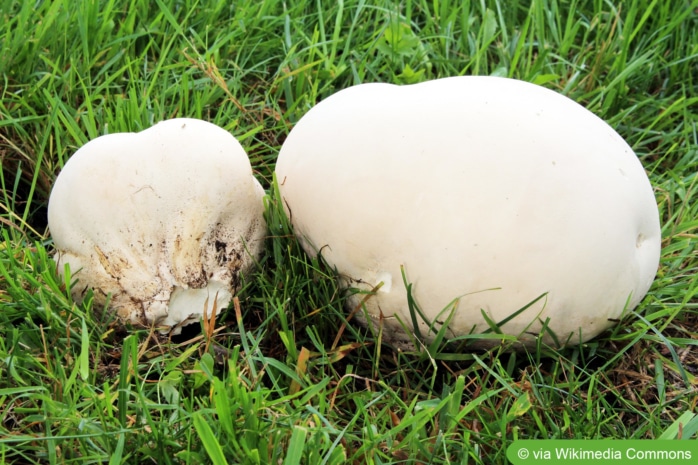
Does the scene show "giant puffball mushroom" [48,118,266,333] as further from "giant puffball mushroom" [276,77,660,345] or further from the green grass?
"giant puffball mushroom" [276,77,660,345]

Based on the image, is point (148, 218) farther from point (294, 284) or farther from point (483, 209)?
point (483, 209)

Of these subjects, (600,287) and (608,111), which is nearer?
(600,287)

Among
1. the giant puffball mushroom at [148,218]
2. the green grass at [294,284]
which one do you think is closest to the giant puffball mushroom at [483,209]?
the green grass at [294,284]

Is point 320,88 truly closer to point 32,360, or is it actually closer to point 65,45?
point 65,45

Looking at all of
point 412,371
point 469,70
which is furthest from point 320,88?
point 412,371

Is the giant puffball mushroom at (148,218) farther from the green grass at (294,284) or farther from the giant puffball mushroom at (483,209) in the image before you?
the giant puffball mushroom at (483,209)
